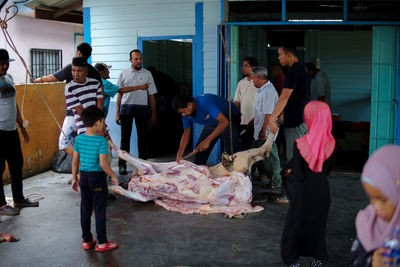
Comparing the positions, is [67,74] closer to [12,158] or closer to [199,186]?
[12,158]

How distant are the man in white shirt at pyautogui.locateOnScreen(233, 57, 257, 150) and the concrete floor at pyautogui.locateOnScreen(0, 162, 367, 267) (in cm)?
107

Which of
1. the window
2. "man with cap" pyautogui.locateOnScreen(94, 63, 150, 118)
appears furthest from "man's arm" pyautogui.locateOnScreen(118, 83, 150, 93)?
the window

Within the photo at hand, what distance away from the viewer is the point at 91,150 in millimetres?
4422

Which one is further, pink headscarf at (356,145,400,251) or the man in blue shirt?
the man in blue shirt

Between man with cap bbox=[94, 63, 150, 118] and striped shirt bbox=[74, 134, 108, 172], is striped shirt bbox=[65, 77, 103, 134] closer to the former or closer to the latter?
man with cap bbox=[94, 63, 150, 118]

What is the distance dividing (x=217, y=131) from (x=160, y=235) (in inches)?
63.6

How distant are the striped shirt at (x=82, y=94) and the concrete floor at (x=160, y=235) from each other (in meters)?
1.26

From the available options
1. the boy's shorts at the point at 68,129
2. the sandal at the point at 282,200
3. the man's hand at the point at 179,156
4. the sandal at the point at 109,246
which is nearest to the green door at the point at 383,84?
the sandal at the point at 282,200

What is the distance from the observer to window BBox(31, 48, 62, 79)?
17.6 meters

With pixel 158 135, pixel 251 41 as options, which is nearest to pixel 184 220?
pixel 158 135

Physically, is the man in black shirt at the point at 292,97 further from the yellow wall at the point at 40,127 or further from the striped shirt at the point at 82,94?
the yellow wall at the point at 40,127

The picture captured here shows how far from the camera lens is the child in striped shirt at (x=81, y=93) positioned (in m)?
5.88

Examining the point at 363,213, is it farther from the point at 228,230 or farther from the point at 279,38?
the point at 279,38

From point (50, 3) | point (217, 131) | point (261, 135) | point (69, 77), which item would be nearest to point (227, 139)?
point (261, 135)
